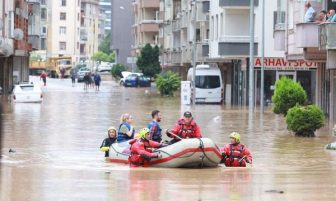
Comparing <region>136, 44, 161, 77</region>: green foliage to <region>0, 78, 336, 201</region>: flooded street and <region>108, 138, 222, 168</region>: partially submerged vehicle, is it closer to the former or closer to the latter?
<region>0, 78, 336, 201</region>: flooded street

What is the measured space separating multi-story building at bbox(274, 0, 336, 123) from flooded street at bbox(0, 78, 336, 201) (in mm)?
3154

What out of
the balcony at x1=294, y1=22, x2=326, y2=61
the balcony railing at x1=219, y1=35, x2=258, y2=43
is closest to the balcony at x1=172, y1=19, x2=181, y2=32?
the balcony railing at x1=219, y1=35, x2=258, y2=43

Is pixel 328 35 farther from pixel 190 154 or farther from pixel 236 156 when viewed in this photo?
pixel 190 154

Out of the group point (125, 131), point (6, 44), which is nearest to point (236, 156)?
point (125, 131)

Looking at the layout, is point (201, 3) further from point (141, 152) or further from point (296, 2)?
point (141, 152)

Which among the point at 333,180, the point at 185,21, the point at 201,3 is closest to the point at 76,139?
the point at 333,180

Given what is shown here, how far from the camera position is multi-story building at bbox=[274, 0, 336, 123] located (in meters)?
35.4

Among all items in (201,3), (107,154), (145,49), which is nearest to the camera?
(107,154)

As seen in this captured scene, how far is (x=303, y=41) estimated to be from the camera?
37938mm

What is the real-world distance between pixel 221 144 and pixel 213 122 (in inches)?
462

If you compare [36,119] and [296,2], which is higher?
[296,2]

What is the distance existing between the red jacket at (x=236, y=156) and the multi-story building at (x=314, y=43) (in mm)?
13009

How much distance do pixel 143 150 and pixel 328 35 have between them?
46.6 feet

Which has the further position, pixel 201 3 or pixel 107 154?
pixel 201 3
